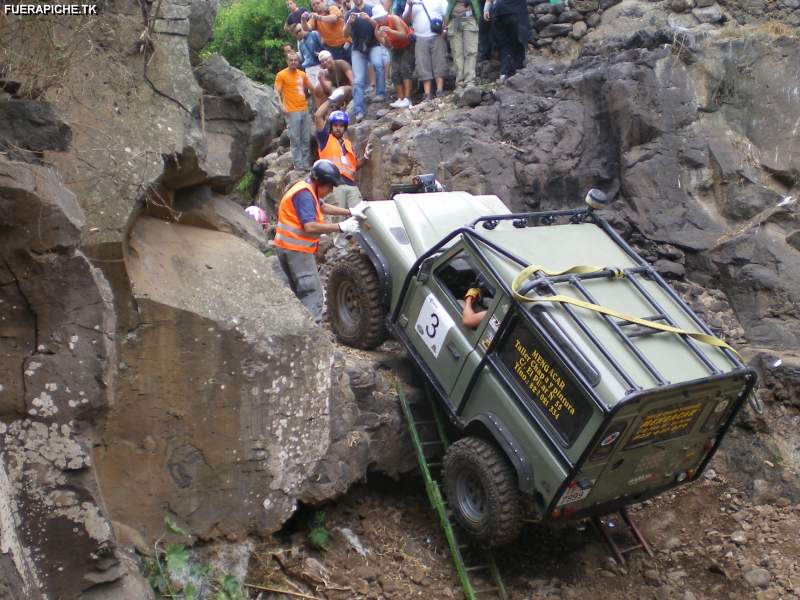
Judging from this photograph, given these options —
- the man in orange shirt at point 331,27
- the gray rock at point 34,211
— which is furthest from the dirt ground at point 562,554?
the man in orange shirt at point 331,27

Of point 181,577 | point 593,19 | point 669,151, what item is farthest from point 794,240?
point 181,577

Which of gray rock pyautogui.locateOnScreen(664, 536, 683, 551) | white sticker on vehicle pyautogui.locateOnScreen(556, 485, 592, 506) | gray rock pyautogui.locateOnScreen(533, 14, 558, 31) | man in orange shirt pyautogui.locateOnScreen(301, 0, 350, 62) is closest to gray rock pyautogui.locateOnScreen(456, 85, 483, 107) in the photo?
gray rock pyautogui.locateOnScreen(533, 14, 558, 31)

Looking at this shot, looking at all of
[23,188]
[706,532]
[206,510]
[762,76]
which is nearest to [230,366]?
[206,510]

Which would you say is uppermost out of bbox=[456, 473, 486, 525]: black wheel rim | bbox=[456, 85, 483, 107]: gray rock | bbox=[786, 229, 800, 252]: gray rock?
bbox=[456, 85, 483, 107]: gray rock

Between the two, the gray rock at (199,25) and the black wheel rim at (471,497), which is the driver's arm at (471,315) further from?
the gray rock at (199,25)

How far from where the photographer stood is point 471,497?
22.0 feet

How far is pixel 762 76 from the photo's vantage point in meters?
10.6

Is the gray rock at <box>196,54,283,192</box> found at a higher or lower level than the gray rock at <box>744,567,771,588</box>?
higher

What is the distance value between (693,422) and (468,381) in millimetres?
1671

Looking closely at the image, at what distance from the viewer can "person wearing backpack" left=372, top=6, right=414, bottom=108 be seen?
1284cm

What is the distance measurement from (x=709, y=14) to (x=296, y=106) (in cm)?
595

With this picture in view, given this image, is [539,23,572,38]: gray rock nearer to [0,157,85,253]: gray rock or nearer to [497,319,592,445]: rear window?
[497,319,592,445]: rear window

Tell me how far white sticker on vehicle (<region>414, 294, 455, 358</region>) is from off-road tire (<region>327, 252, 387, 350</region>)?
613 mm

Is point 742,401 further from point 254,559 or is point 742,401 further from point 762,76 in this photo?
point 762,76
